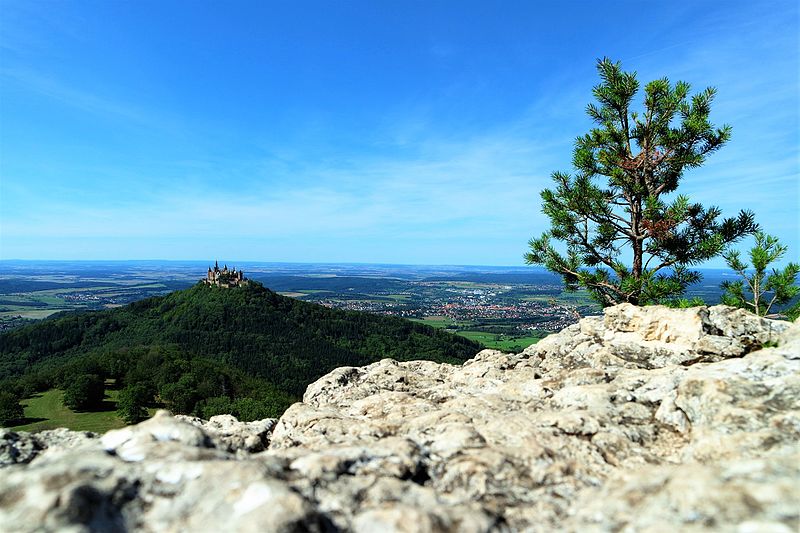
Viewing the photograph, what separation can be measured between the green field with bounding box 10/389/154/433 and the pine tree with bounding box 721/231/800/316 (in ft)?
342

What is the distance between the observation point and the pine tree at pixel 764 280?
12.5 metres

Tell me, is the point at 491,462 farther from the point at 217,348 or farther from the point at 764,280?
the point at 217,348

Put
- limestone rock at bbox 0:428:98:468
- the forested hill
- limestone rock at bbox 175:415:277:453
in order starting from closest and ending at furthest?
1. limestone rock at bbox 0:428:98:468
2. limestone rock at bbox 175:415:277:453
3. the forested hill

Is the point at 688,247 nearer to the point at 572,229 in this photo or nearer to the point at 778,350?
the point at 572,229

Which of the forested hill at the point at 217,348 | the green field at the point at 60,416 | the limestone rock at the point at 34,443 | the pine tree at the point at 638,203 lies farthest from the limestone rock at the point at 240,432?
the forested hill at the point at 217,348

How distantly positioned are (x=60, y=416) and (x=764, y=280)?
431ft

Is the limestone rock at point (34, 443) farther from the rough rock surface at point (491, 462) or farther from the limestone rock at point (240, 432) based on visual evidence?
the limestone rock at point (240, 432)

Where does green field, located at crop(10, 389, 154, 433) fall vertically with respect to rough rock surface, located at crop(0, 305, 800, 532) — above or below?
below

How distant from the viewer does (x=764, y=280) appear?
13.3 m

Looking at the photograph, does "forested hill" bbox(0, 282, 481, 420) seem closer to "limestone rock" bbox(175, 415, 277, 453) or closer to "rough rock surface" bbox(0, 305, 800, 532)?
"limestone rock" bbox(175, 415, 277, 453)

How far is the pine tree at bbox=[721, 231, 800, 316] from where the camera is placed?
12484 mm

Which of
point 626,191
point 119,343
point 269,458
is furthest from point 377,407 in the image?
point 119,343

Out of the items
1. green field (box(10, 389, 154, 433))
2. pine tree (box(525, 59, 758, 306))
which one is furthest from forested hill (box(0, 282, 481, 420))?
pine tree (box(525, 59, 758, 306))

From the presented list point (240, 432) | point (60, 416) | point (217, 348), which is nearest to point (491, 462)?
point (240, 432)
